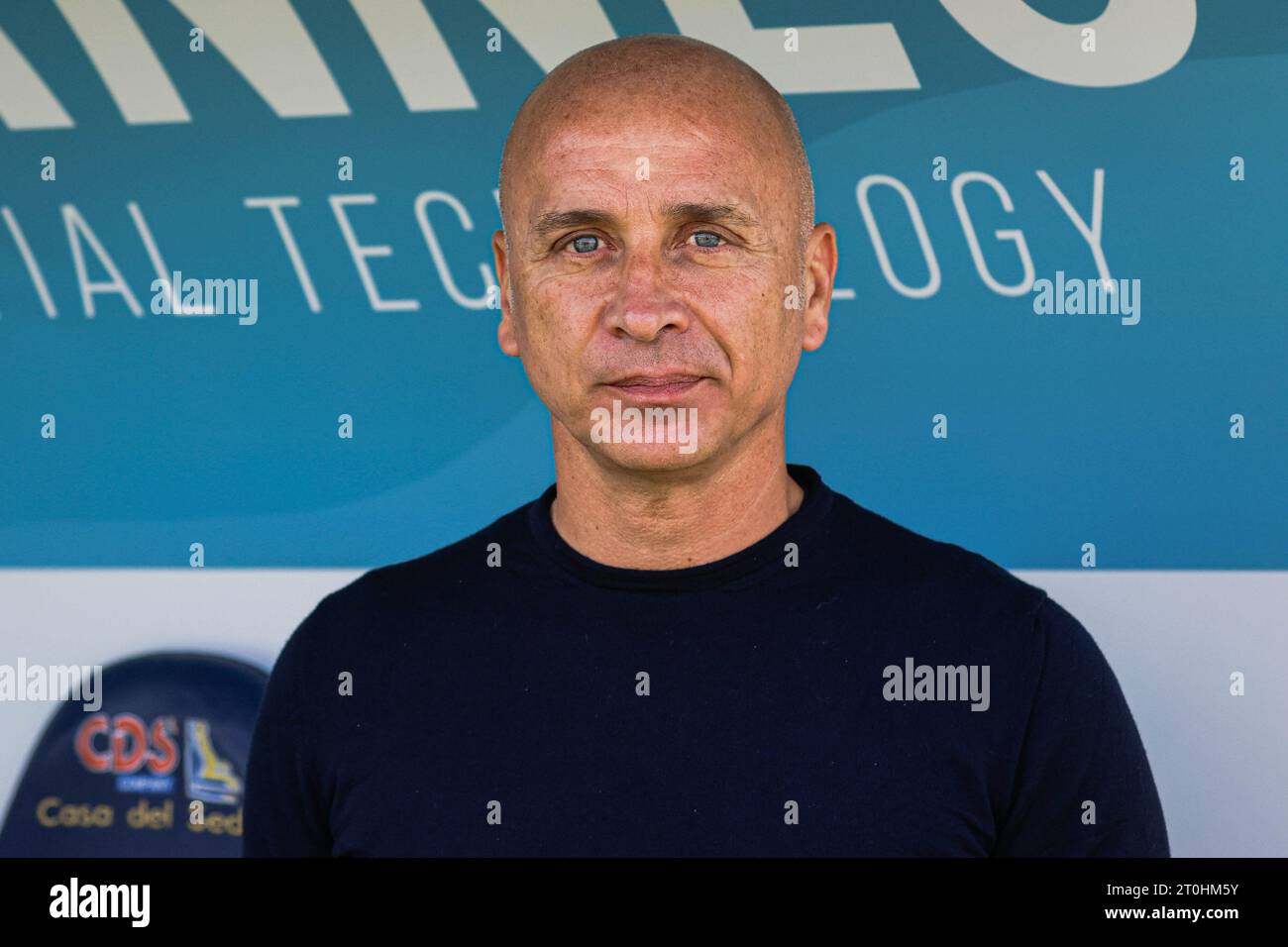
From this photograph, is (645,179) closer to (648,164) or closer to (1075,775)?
(648,164)

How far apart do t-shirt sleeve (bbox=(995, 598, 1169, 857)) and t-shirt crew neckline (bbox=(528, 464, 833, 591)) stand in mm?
323

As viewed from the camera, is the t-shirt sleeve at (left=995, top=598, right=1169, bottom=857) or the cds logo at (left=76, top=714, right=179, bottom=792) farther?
the cds logo at (left=76, top=714, right=179, bottom=792)

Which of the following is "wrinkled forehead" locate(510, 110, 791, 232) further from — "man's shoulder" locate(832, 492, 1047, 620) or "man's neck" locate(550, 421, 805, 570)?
"man's shoulder" locate(832, 492, 1047, 620)

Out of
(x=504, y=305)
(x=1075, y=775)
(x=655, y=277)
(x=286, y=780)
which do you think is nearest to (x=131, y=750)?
(x=286, y=780)

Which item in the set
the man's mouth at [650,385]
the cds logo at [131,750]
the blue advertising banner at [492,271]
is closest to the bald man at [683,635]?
the man's mouth at [650,385]

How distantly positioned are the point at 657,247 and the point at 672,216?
4cm

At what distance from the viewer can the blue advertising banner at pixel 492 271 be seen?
251 cm

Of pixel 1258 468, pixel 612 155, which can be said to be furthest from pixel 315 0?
pixel 1258 468

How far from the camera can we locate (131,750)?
2.70 metres

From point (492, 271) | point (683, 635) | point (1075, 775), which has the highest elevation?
point (492, 271)

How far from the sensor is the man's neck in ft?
5.64

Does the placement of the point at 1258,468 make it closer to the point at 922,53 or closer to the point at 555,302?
the point at 922,53

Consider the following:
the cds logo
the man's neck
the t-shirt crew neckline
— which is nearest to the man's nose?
the man's neck

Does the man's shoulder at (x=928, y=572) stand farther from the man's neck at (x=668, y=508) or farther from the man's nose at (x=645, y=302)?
the man's nose at (x=645, y=302)
